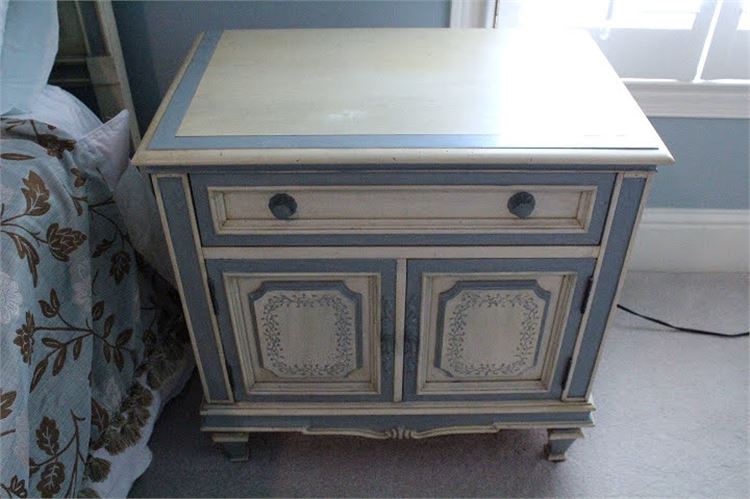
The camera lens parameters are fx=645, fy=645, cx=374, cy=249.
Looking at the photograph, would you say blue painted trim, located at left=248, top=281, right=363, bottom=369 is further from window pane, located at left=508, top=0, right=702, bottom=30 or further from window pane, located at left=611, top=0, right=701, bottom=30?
window pane, located at left=611, top=0, right=701, bottom=30

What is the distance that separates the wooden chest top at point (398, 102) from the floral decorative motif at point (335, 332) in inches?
9.8

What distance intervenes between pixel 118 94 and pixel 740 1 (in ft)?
4.10

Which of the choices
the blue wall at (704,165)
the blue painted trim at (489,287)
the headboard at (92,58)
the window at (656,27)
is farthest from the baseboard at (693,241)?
the headboard at (92,58)

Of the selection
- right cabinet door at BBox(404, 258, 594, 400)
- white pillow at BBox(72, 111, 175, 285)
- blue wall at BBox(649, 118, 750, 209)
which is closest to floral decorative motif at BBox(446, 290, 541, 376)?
right cabinet door at BBox(404, 258, 594, 400)

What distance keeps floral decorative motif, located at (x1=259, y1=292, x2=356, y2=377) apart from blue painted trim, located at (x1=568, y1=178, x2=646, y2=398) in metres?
0.37

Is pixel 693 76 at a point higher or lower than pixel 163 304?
higher

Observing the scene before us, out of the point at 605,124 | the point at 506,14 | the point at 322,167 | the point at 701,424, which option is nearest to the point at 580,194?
the point at 605,124

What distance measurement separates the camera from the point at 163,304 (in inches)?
51.4

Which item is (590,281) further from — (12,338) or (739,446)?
(12,338)

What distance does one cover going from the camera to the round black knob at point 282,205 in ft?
2.85

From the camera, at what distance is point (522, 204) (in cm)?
86

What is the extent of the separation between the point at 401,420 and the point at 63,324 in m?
0.57

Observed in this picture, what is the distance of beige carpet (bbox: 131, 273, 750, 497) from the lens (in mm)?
1179

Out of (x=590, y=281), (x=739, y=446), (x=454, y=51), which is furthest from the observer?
(x=739, y=446)
